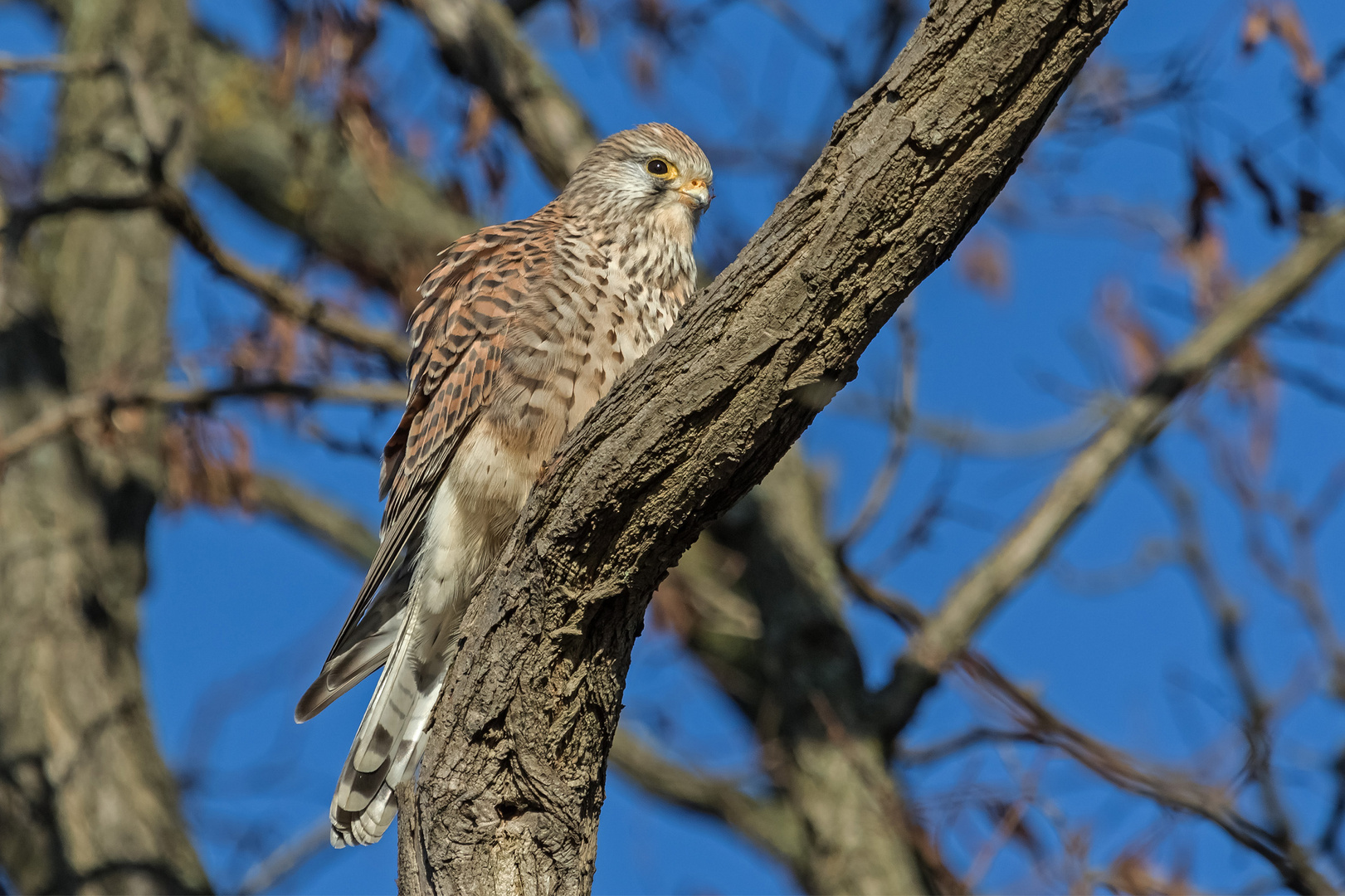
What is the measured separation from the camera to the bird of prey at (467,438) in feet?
10.0

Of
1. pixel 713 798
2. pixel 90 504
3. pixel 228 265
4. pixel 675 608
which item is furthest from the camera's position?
pixel 675 608

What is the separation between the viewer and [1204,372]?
4.80 meters

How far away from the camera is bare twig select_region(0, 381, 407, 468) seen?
163 inches

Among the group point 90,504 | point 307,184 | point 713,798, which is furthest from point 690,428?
point 307,184

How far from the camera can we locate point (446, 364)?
3.27 metres

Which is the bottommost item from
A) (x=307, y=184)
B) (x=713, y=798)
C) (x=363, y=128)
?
(x=713, y=798)

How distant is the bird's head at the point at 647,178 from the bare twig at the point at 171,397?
3.63 ft

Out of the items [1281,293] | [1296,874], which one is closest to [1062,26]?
[1296,874]

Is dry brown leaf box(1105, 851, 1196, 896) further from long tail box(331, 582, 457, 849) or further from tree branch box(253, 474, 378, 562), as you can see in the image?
tree branch box(253, 474, 378, 562)

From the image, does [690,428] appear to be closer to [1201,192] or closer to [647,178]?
[647,178]

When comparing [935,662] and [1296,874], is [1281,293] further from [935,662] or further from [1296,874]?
[1296,874]

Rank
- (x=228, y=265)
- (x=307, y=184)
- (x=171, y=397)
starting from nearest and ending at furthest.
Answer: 1. (x=228, y=265)
2. (x=171, y=397)
3. (x=307, y=184)

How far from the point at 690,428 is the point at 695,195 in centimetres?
170

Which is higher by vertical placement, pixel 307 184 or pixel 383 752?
pixel 307 184
